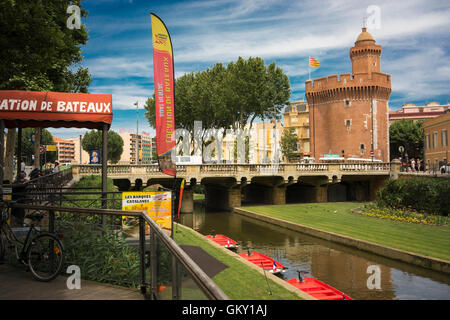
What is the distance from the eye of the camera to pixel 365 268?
17.0 meters

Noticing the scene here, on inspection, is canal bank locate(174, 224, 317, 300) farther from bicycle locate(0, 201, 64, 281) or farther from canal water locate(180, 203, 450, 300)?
bicycle locate(0, 201, 64, 281)

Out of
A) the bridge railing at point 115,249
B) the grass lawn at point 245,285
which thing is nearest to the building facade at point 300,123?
the grass lawn at point 245,285

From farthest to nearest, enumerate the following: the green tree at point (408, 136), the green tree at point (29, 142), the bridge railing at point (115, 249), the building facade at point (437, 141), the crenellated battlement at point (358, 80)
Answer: the green tree at point (29, 142)
the green tree at point (408, 136)
the crenellated battlement at point (358, 80)
the building facade at point (437, 141)
the bridge railing at point (115, 249)

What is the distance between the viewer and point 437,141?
52844 mm

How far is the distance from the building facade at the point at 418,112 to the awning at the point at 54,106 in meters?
135

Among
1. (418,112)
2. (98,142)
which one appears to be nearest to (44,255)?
(98,142)

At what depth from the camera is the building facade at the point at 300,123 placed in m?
97.6

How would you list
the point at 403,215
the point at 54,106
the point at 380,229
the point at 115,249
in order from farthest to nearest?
1. the point at 403,215
2. the point at 380,229
3. the point at 54,106
4. the point at 115,249

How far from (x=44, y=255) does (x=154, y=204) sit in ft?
18.6

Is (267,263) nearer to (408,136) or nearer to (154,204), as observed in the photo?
(154,204)

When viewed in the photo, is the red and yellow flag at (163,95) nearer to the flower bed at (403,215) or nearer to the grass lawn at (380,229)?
the grass lawn at (380,229)
